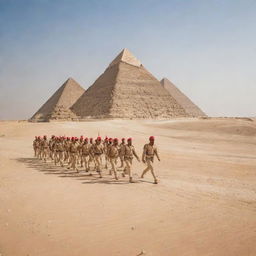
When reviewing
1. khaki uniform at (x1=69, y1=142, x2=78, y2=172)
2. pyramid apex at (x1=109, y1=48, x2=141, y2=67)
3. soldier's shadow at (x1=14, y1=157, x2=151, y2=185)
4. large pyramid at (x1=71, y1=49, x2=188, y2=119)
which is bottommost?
soldier's shadow at (x1=14, y1=157, x2=151, y2=185)

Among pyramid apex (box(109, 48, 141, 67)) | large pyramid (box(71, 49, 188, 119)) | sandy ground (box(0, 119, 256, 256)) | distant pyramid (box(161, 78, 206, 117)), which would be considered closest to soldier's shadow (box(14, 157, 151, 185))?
sandy ground (box(0, 119, 256, 256))

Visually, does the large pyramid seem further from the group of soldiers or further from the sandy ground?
the sandy ground

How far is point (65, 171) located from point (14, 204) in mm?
4327

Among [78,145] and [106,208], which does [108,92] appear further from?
[106,208]

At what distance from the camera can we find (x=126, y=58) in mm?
82438

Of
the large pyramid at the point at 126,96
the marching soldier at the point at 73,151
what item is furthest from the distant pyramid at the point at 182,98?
the marching soldier at the point at 73,151

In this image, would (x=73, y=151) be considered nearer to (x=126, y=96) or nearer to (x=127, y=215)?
(x=127, y=215)

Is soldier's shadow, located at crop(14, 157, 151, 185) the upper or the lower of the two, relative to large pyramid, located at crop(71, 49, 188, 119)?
lower

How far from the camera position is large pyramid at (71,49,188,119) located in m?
66.1

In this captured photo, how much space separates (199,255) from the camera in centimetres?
384

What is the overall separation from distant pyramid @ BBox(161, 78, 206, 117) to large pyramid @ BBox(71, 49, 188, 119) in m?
23.1

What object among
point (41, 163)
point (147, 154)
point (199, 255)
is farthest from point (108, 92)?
point (199, 255)

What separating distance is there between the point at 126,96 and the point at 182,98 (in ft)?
130

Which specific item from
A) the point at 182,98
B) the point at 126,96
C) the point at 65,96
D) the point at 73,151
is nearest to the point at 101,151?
the point at 73,151
